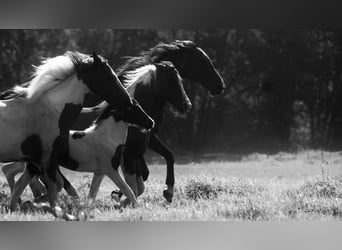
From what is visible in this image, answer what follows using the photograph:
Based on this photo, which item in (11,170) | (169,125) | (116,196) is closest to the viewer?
(116,196)

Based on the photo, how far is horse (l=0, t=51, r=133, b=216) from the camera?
5875 mm

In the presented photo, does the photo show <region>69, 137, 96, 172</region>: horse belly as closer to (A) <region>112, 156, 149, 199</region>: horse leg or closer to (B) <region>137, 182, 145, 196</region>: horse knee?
(A) <region>112, 156, 149, 199</region>: horse leg

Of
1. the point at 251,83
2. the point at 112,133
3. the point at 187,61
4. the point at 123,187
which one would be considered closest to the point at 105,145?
the point at 112,133

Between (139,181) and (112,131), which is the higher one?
(112,131)

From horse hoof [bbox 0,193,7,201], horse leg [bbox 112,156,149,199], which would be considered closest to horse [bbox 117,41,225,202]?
horse leg [bbox 112,156,149,199]

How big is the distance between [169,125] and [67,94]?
8.81 ft

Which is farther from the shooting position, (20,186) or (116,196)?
(116,196)

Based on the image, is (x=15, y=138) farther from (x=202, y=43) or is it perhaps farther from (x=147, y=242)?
(x=202, y=43)

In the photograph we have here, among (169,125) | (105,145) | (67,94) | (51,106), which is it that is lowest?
(169,125)

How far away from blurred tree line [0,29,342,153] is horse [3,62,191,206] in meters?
1.43

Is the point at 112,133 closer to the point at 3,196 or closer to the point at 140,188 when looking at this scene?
the point at 140,188

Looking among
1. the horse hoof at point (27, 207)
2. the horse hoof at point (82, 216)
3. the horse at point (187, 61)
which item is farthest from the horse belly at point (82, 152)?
the horse at point (187, 61)

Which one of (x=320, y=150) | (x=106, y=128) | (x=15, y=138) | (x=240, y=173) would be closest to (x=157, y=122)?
(x=106, y=128)

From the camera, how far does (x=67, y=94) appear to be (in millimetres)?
6062
